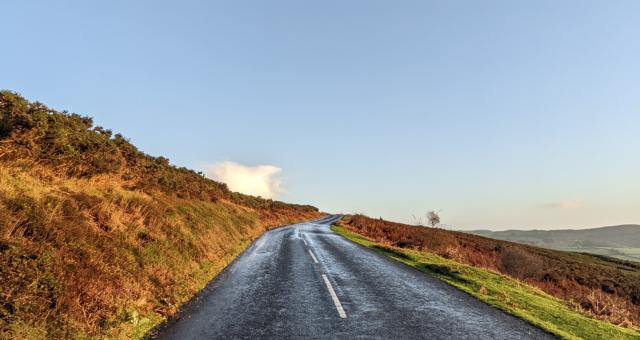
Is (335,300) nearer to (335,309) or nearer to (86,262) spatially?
(335,309)

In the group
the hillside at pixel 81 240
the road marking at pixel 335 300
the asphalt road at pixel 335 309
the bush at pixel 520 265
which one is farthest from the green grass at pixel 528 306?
the bush at pixel 520 265

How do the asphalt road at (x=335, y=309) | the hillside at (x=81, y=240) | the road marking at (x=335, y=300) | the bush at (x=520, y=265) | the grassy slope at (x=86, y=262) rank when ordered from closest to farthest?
the grassy slope at (x=86, y=262)
the hillside at (x=81, y=240)
the asphalt road at (x=335, y=309)
the road marking at (x=335, y=300)
the bush at (x=520, y=265)

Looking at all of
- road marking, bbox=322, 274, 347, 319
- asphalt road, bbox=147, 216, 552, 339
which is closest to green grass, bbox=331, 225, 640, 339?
asphalt road, bbox=147, 216, 552, 339

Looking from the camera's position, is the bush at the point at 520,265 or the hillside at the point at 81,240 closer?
the hillside at the point at 81,240

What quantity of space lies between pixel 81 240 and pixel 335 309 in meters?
5.67

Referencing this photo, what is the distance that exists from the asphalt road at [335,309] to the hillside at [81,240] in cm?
98

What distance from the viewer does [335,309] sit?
7.75 meters

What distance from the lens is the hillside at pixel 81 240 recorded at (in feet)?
18.6

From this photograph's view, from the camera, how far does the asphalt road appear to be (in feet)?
20.9

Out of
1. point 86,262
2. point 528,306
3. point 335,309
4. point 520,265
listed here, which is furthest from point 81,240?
point 520,265

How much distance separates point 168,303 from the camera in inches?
321

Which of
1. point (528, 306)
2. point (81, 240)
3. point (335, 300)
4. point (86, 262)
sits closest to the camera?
point (86, 262)

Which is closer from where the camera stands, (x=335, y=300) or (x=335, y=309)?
(x=335, y=309)

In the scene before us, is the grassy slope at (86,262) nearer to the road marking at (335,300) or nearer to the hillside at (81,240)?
the hillside at (81,240)
